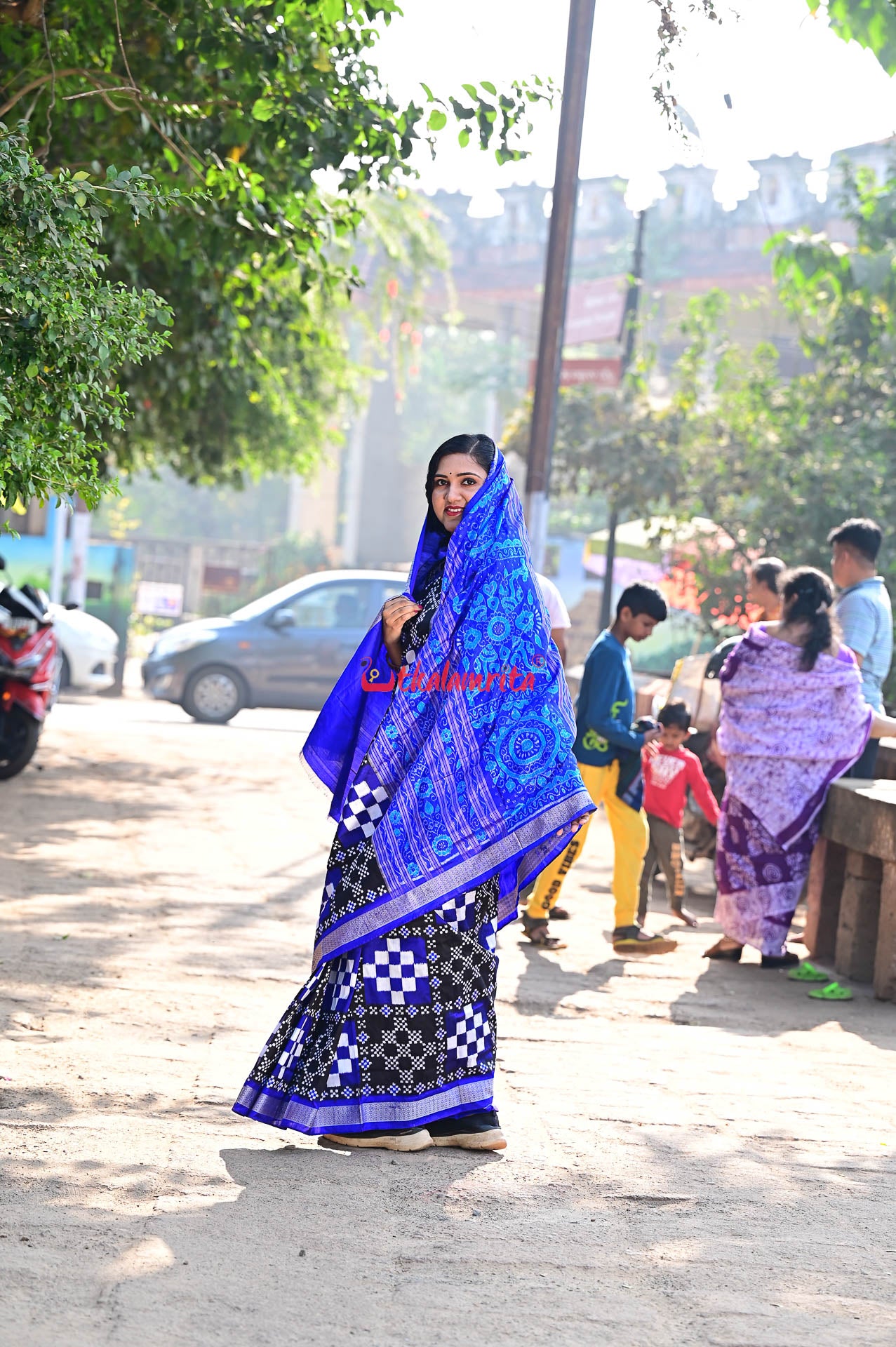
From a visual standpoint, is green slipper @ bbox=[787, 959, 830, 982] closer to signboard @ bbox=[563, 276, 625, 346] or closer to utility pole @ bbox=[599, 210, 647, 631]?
utility pole @ bbox=[599, 210, 647, 631]

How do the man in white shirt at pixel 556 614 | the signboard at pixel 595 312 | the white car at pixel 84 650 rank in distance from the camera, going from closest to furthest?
the man in white shirt at pixel 556 614 → the signboard at pixel 595 312 → the white car at pixel 84 650

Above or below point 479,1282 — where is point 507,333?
above

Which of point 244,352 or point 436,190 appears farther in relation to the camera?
point 436,190

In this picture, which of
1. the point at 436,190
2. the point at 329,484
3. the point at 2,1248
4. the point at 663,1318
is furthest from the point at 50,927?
the point at 329,484

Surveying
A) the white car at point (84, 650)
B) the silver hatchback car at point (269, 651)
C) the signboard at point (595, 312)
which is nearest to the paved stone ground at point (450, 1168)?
the signboard at point (595, 312)

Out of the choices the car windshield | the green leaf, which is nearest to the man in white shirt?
the green leaf

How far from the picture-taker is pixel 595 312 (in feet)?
50.0

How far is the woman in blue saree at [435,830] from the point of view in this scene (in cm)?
390

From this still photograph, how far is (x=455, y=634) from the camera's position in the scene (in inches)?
160

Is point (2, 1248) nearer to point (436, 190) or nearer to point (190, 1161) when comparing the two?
point (190, 1161)

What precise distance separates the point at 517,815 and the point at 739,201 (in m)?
29.7

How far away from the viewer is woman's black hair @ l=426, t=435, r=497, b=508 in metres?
4.14

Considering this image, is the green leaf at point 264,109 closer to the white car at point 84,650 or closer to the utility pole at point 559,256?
the utility pole at point 559,256

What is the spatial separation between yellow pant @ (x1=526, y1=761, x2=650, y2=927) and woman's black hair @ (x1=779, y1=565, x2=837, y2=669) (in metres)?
0.98
